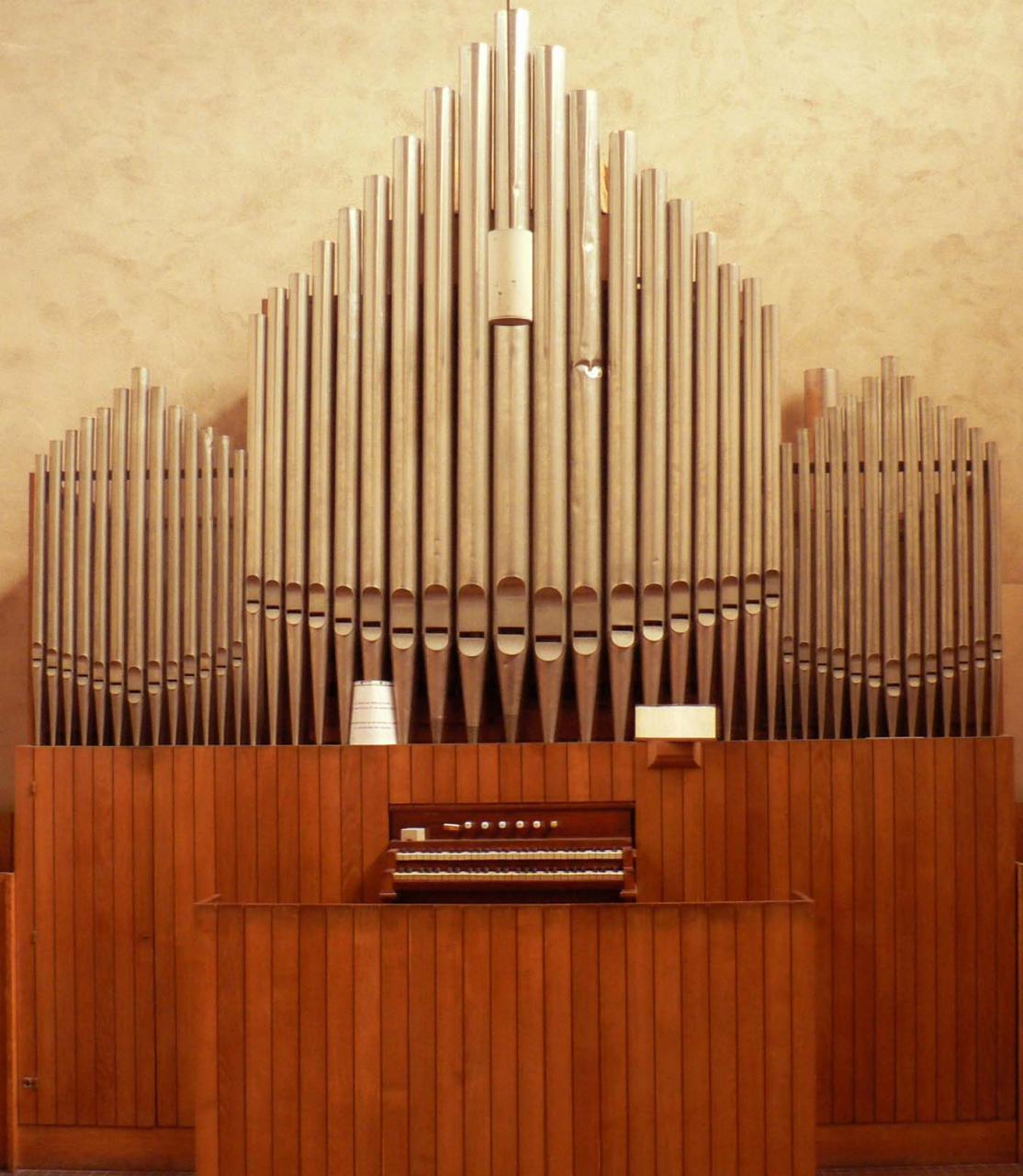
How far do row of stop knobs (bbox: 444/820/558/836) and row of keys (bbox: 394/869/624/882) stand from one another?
0.78 ft

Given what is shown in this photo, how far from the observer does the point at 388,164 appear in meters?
7.58

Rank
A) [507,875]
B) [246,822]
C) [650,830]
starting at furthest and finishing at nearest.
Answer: [246,822] < [650,830] < [507,875]

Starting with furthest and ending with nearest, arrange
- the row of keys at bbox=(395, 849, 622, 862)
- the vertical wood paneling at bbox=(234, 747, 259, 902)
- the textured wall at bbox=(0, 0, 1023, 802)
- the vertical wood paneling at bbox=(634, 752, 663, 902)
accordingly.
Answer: the textured wall at bbox=(0, 0, 1023, 802)
the vertical wood paneling at bbox=(234, 747, 259, 902)
the vertical wood paneling at bbox=(634, 752, 663, 902)
the row of keys at bbox=(395, 849, 622, 862)

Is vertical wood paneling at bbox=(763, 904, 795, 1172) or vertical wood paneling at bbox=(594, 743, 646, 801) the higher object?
vertical wood paneling at bbox=(594, 743, 646, 801)

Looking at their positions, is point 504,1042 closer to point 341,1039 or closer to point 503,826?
point 341,1039

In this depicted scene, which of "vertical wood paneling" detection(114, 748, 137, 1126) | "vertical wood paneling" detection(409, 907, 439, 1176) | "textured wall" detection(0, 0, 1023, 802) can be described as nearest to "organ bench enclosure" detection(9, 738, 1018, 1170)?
"vertical wood paneling" detection(114, 748, 137, 1126)

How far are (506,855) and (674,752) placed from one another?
706 mm

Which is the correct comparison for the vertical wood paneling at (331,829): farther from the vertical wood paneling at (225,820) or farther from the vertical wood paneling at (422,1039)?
the vertical wood paneling at (422,1039)

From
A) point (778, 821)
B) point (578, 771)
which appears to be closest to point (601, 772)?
point (578, 771)

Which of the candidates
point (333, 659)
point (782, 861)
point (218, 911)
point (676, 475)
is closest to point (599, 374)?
point (676, 475)

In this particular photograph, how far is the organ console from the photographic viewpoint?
5.74m

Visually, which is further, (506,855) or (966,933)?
(966,933)

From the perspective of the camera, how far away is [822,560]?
624 centimetres

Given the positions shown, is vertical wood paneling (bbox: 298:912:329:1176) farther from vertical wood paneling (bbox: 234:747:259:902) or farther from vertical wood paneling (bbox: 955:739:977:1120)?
vertical wood paneling (bbox: 955:739:977:1120)
